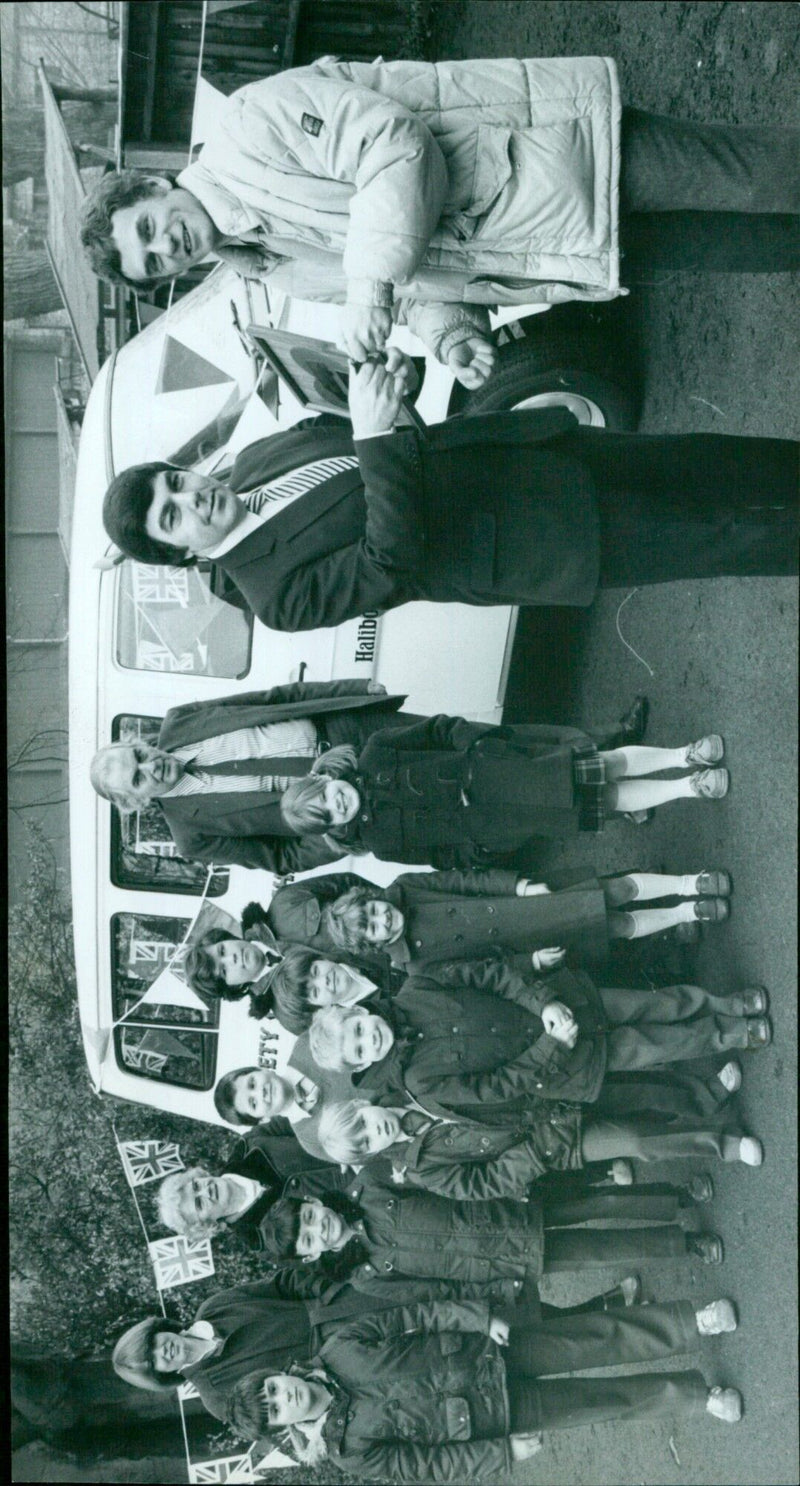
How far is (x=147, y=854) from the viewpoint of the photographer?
3270mm

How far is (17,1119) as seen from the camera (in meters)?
3.40

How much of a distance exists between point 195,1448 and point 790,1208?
1.77 m

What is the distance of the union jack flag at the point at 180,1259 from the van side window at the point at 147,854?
0.98 m

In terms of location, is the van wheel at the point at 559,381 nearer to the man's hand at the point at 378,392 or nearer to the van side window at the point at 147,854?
the man's hand at the point at 378,392

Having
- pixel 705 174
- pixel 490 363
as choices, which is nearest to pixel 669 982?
pixel 490 363

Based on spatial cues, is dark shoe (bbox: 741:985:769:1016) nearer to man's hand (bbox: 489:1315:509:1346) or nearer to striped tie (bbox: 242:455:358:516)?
man's hand (bbox: 489:1315:509:1346)

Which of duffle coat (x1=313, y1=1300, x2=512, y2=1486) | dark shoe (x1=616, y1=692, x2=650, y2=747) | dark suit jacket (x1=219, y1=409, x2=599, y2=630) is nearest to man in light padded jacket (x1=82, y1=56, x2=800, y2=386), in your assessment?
dark suit jacket (x1=219, y1=409, x2=599, y2=630)

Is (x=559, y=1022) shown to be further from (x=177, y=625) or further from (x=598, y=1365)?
(x=177, y=625)

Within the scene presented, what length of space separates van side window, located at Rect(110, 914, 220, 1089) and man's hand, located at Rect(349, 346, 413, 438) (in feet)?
4.79

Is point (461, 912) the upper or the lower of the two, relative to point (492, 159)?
lower

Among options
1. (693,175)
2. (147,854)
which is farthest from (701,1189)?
(693,175)

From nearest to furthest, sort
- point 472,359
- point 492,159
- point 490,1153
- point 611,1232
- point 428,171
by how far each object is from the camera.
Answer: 1. point 428,171
2. point 492,159
3. point 472,359
4. point 490,1153
5. point 611,1232

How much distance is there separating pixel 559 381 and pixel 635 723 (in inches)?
35.6

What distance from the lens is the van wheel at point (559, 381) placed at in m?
3.07
